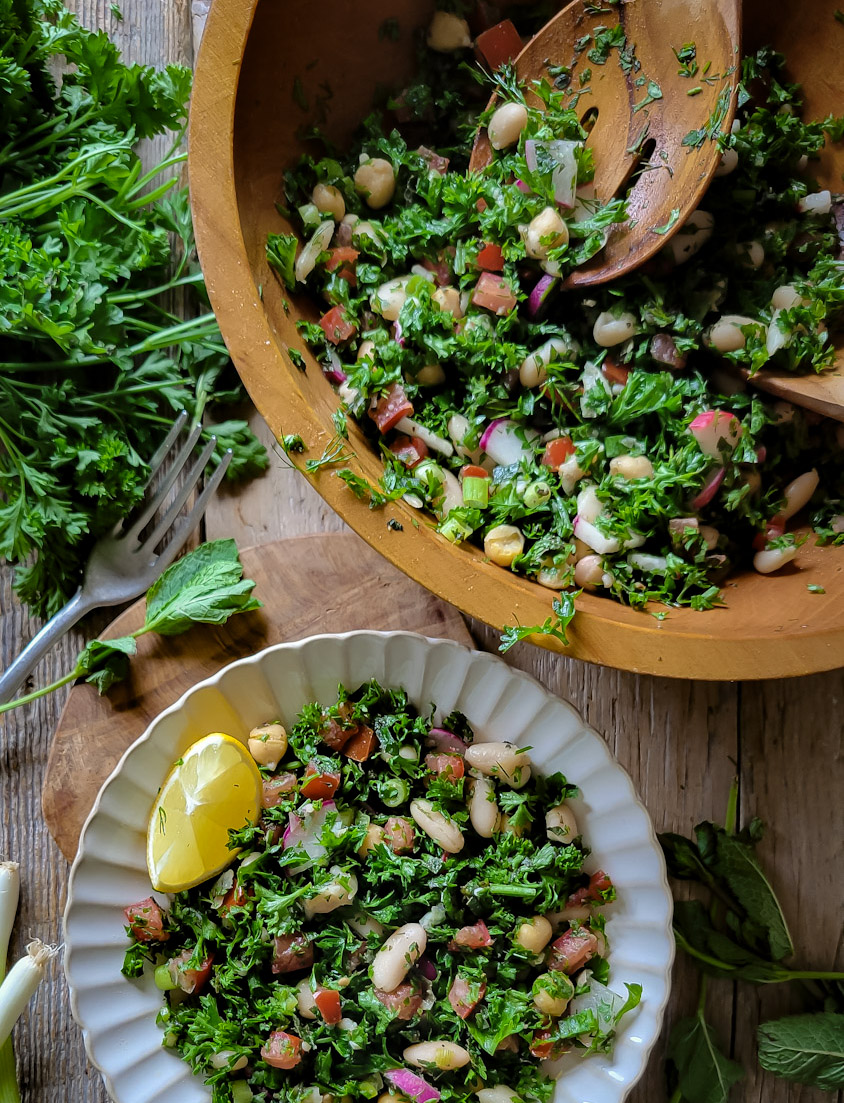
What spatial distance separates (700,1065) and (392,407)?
142cm

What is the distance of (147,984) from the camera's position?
5.91 ft

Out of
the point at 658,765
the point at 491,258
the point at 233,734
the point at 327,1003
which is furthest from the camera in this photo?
the point at 658,765

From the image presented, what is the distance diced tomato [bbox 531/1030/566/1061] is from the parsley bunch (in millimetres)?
1224

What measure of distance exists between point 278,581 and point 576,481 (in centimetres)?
66

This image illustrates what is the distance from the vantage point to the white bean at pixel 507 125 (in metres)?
1.59

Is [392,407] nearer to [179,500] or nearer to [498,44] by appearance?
→ [179,500]

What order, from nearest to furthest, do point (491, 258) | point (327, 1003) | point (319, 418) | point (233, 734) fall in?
point (319, 418)
point (491, 258)
point (327, 1003)
point (233, 734)

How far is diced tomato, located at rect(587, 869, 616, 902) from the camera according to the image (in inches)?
70.6

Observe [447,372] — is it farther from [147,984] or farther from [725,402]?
[147,984]

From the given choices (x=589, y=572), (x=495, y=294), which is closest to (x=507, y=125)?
(x=495, y=294)

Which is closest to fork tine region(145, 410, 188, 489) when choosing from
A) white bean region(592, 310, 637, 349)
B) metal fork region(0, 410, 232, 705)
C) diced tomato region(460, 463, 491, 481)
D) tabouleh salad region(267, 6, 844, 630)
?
metal fork region(0, 410, 232, 705)

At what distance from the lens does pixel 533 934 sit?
1.74m

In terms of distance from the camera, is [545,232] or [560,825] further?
[560,825]

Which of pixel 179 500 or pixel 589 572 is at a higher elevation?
pixel 179 500
